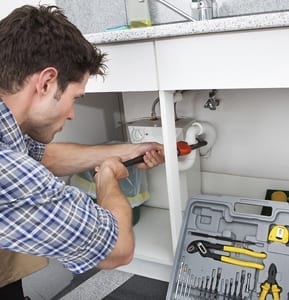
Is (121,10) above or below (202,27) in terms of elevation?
above

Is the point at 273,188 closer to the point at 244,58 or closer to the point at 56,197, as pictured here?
the point at 244,58

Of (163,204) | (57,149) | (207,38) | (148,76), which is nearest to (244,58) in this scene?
(207,38)

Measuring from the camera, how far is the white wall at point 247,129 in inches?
52.4

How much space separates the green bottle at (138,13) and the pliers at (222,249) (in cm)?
74

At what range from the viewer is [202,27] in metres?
0.82

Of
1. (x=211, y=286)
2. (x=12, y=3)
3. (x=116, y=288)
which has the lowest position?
(x=116, y=288)

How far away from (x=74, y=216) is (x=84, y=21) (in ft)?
3.74

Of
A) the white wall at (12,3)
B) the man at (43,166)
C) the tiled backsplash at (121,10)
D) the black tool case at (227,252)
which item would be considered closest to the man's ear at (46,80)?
the man at (43,166)

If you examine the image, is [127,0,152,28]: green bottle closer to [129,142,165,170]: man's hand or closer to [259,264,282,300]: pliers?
[129,142,165,170]: man's hand

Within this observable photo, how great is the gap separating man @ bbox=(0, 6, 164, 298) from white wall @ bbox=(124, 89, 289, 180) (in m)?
0.69

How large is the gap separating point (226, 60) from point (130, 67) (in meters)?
0.25

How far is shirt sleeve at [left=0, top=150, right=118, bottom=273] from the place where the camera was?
57cm

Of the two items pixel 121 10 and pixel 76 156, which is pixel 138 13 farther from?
pixel 76 156

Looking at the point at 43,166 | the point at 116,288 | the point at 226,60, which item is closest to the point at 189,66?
the point at 226,60
